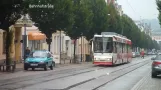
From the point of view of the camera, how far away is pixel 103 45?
46156mm

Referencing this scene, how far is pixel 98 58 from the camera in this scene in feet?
153

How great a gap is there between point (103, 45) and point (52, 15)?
7.05 metres

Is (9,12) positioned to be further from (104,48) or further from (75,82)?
(104,48)

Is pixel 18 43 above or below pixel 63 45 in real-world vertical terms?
below

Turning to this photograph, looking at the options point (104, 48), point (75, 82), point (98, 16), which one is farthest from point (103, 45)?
point (75, 82)

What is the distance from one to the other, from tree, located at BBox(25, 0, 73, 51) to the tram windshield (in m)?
3.79

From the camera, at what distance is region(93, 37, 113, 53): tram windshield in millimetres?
45969

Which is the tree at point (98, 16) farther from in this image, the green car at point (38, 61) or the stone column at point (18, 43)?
the green car at point (38, 61)

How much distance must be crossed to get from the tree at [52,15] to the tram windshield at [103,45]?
3.79m

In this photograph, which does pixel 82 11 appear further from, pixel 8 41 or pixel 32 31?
pixel 8 41

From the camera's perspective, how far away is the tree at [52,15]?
42.7m

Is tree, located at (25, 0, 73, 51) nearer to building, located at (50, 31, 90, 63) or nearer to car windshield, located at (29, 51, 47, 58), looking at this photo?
car windshield, located at (29, 51, 47, 58)

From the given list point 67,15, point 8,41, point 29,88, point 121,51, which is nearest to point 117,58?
point 121,51

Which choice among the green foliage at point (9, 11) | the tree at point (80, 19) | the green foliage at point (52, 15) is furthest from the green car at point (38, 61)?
the tree at point (80, 19)
